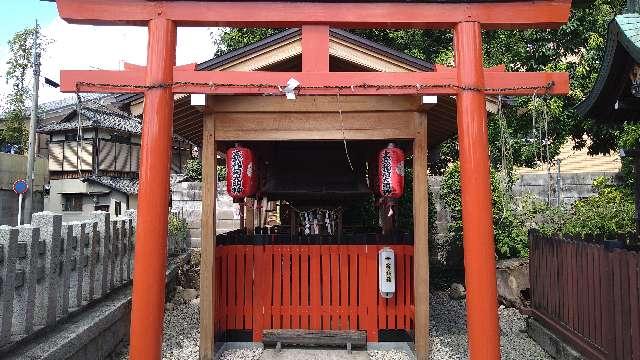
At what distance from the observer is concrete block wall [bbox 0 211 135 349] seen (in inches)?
168

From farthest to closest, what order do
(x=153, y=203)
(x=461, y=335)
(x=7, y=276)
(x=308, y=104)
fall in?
(x=461, y=335), (x=308, y=104), (x=153, y=203), (x=7, y=276)

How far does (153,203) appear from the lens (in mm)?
4496

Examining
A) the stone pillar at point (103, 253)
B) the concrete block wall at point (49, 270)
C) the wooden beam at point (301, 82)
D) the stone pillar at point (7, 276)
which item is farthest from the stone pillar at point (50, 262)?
the wooden beam at point (301, 82)

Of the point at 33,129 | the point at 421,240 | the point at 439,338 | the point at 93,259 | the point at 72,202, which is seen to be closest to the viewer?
the point at 93,259

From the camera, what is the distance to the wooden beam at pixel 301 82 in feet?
15.2

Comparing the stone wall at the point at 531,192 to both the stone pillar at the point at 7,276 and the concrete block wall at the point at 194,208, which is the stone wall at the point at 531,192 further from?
the stone pillar at the point at 7,276

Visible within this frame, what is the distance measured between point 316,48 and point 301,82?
46 cm

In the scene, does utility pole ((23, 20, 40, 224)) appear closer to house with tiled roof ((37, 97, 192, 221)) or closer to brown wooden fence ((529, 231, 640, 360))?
house with tiled roof ((37, 97, 192, 221))

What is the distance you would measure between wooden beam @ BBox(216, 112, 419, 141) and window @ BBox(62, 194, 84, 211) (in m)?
26.2

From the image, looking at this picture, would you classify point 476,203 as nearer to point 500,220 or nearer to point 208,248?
point 208,248

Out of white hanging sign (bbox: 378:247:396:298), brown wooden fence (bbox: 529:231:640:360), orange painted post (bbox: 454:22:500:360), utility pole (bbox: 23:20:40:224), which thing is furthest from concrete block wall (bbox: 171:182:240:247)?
orange painted post (bbox: 454:22:500:360)

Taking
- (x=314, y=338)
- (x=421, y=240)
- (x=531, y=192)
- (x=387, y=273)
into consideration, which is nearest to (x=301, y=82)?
(x=421, y=240)

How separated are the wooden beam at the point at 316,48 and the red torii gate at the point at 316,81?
1cm

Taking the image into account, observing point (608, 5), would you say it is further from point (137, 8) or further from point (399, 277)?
point (137, 8)
